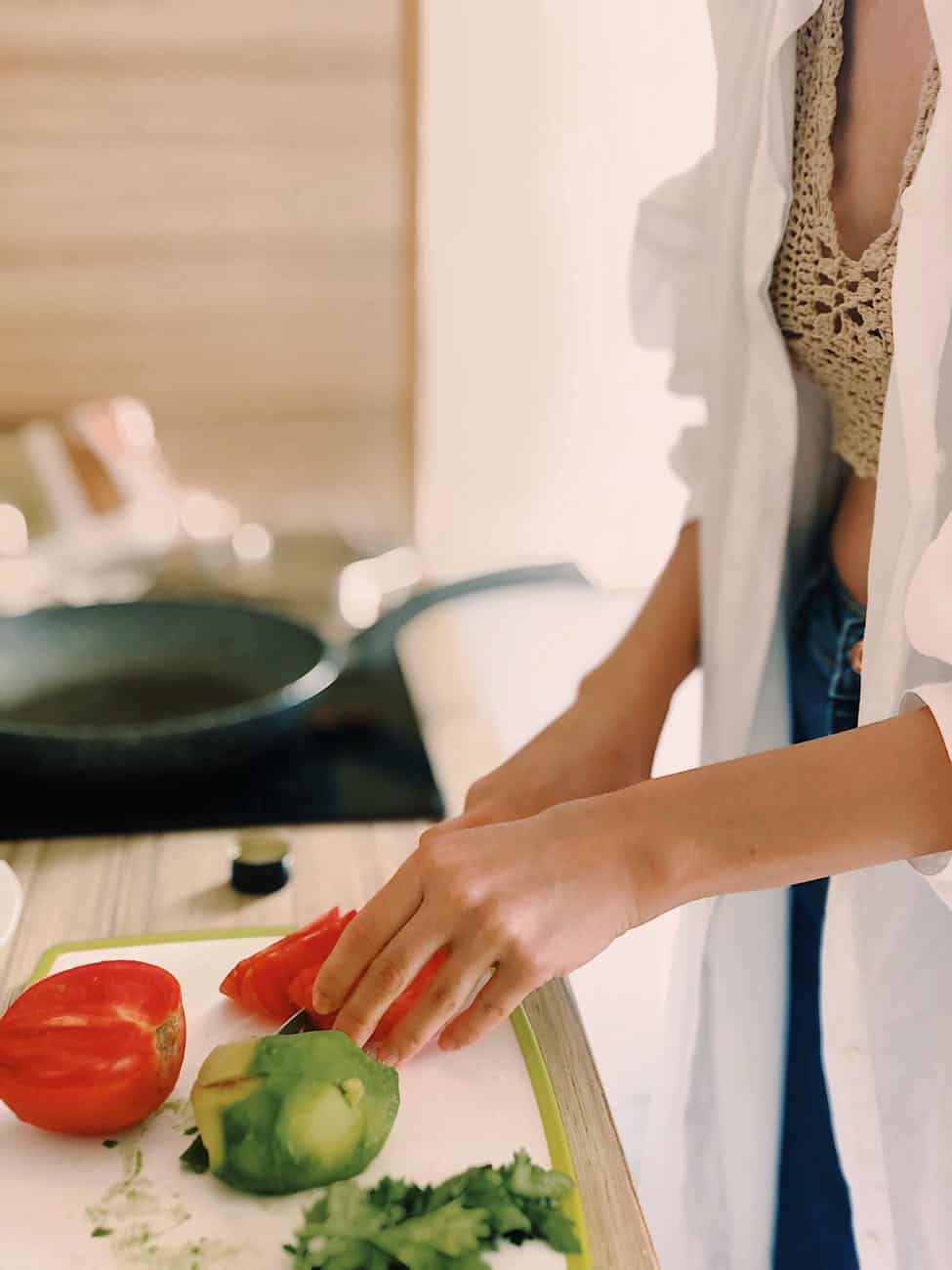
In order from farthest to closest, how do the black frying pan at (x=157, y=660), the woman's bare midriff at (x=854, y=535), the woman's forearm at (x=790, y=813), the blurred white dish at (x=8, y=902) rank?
the black frying pan at (x=157, y=660) < the woman's bare midriff at (x=854, y=535) < the blurred white dish at (x=8, y=902) < the woman's forearm at (x=790, y=813)

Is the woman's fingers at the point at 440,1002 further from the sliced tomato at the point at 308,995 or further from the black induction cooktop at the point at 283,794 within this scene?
the black induction cooktop at the point at 283,794

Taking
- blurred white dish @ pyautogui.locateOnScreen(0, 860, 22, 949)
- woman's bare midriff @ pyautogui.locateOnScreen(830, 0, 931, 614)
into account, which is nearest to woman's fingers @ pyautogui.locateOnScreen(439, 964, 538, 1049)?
blurred white dish @ pyautogui.locateOnScreen(0, 860, 22, 949)

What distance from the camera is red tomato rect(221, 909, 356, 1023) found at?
660 mm

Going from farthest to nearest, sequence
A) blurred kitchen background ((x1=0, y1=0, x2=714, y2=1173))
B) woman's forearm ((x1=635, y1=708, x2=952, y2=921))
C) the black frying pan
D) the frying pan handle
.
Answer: blurred kitchen background ((x1=0, y1=0, x2=714, y2=1173)) < the frying pan handle < the black frying pan < woman's forearm ((x1=635, y1=708, x2=952, y2=921))

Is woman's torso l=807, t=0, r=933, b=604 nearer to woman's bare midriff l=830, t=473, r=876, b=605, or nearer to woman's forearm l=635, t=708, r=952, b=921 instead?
woman's bare midriff l=830, t=473, r=876, b=605

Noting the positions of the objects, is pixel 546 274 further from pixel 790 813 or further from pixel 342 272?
pixel 790 813

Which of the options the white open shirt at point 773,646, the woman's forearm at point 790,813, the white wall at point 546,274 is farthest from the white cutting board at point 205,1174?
the white wall at point 546,274

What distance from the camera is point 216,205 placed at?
182 cm

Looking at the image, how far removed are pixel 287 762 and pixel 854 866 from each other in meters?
0.49

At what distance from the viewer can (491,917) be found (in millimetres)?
586

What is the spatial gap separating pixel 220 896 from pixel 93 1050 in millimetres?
226

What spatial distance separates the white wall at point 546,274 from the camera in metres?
1.73

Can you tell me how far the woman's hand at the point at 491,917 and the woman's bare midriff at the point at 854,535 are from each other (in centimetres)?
34

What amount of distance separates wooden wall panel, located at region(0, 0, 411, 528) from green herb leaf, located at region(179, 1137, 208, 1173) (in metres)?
1.43
